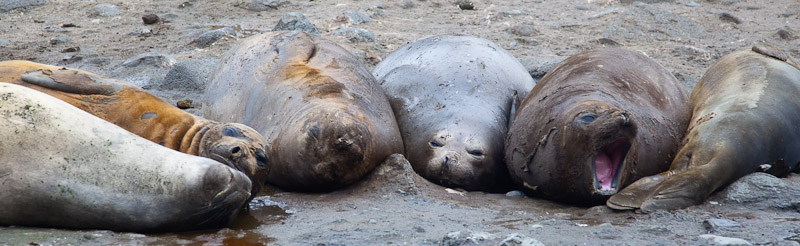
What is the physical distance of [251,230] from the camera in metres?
4.18

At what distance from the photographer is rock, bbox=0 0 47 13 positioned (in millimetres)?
11125

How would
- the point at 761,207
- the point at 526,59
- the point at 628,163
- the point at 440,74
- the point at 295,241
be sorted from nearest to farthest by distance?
the point at 295,241 → the point at 761,207 → the point at 628,163 → the point at 440,74 → the point at 526,59

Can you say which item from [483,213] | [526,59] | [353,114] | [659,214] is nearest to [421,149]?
[353,114]

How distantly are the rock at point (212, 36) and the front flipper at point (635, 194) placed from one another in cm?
558

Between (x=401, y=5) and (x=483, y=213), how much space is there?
691cm

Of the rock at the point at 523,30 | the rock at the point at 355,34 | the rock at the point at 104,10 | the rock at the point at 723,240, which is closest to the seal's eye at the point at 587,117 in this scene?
the rock at the point at 723,240

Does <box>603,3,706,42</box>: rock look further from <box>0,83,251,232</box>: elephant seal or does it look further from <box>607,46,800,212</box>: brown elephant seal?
<box>0,83,251,232</box>: elephant seal

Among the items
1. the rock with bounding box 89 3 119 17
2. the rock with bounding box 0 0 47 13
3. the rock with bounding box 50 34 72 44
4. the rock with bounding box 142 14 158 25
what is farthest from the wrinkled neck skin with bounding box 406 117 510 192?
the rock with bounding box 0 0 47 13

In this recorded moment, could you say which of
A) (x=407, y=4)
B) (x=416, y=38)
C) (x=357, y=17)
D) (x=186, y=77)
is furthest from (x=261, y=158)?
(x=407, y=4)

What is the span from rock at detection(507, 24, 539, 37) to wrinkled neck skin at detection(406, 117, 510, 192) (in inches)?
169

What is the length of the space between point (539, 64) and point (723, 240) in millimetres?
4588

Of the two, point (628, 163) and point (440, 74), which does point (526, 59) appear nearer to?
point (440, 74)

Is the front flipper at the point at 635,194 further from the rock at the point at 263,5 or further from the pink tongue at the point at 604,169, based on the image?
the rock at the point at 263,5

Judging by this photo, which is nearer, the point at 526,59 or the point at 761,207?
the point at 761,207
